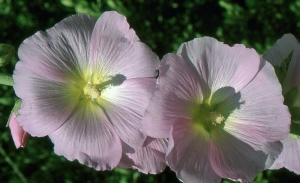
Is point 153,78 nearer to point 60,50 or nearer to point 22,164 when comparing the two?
point 60,50

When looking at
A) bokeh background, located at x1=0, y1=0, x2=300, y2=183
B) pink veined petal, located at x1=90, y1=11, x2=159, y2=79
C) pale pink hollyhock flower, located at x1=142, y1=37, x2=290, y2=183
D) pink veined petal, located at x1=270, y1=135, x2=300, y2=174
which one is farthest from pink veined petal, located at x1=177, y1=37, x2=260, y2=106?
bokeh background, located at x1=0, y1=0, x2=300, y2=183

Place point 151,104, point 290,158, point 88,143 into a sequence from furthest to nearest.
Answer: point 290,158 < point 88,143 < point 151,104

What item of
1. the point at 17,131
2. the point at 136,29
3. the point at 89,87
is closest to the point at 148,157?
the point at 89,87

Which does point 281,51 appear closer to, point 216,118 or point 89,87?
point 216,118

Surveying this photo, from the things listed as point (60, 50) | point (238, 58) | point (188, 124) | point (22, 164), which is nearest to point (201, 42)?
point (238, 58)

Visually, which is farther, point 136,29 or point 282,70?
point 136,29

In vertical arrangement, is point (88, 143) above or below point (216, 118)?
below

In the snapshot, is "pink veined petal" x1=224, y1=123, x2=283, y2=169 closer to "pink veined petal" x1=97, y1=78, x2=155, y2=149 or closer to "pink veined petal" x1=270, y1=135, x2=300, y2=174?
"pink veined petal" x1=270, y1=135, x2=300, y2=174

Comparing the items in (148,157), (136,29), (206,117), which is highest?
(206,117)
